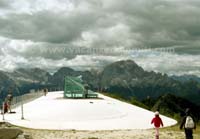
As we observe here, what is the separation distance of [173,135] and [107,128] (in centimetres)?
633

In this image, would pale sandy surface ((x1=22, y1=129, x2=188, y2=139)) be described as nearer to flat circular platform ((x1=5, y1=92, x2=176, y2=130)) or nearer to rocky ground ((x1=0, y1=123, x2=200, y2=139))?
rocky ground ((x1=0, y1=123, x2=200, y2=139))

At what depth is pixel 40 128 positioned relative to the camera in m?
31.7

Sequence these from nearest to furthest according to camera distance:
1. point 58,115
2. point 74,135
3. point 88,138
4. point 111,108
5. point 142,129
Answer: point 88,138 < point 74,135 < point 142,129 < point 58,115 < point 111,108

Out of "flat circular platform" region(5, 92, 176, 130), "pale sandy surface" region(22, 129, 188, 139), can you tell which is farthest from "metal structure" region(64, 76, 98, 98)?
"pale sandy surface" region(22, 129, 188, 139)

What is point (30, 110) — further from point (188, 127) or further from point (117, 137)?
point (188, 127)

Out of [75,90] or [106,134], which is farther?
[75,90]

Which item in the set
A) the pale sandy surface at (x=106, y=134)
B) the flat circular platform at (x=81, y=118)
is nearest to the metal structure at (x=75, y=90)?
the flat circular platform at (x=81, y=118)

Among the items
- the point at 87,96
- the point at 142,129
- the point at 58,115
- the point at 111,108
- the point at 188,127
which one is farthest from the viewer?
the point at 87,96

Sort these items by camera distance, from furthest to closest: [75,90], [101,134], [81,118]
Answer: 1. [75,90]
2. [81,118]
3. [101,134]

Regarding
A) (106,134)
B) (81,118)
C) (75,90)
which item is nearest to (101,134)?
(106,134)

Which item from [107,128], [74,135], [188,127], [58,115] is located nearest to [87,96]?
[58,115]

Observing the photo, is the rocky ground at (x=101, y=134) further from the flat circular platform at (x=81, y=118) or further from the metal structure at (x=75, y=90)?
the metal structure at (x=75, y=90)

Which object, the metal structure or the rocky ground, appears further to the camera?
the metal structure

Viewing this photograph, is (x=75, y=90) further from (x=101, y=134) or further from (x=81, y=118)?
(x=101, y=134)
